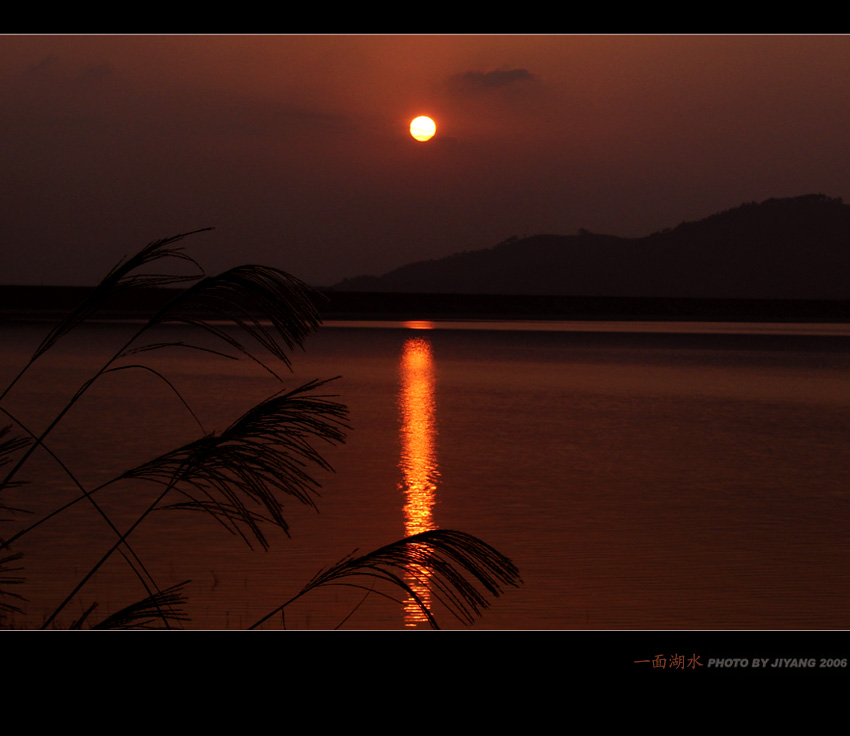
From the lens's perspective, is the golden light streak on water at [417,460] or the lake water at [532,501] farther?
the lake water at [532,501]

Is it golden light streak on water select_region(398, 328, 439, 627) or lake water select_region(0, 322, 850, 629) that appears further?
lake water select_region(0, 322, 850, 629)

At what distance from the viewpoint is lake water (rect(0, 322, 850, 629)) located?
7.95 metres

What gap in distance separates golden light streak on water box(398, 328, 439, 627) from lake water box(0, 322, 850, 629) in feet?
0.22

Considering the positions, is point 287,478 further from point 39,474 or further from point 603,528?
point 39,474

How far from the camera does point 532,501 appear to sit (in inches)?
514

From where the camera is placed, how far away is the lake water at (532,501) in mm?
7945

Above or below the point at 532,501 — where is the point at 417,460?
above

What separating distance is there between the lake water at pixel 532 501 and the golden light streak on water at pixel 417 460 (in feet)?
0.22

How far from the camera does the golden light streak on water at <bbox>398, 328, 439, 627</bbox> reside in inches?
305

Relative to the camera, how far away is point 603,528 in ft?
37.1

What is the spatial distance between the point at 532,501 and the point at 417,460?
4.11 meters

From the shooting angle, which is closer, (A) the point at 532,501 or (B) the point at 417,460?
(A) the point at 532,501
